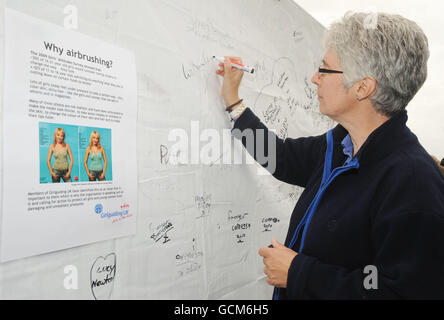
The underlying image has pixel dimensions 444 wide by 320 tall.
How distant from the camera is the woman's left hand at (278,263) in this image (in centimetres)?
65

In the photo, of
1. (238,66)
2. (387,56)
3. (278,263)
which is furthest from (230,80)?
(278,263)

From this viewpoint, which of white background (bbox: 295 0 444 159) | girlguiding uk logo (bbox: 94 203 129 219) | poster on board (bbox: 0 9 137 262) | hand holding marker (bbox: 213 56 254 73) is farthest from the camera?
white background (bbox: 295 0 444 159)

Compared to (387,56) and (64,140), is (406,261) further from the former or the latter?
(64,140)

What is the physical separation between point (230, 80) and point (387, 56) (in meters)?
0.38

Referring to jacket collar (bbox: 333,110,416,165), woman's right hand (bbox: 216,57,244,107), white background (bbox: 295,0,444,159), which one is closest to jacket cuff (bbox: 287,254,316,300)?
jacket collar (bbox: 333,110,416,165)

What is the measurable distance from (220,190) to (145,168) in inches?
10.4

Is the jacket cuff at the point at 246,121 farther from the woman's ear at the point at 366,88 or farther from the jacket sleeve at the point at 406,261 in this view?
the jacket sleeve at the point at 406,261

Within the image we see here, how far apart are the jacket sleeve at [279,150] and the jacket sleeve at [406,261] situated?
354 millimetres

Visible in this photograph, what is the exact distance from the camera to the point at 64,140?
50 centimetres

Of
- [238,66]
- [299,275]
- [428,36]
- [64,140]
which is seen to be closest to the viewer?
[64,140]

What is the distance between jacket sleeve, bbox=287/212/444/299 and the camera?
19.6 inches

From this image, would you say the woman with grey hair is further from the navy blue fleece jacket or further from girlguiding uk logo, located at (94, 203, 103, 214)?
girlguiding uk logo, located at (94, 203, 103, 214)

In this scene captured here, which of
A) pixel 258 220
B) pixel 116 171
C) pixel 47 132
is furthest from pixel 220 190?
pixel 47 132

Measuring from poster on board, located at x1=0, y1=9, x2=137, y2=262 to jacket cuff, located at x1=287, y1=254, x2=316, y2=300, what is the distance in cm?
33
